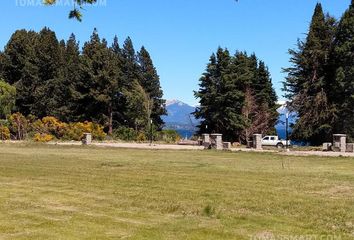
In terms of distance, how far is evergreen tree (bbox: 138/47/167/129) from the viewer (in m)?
70.4

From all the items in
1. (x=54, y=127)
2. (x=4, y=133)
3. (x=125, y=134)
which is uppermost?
(x=54, y=127)

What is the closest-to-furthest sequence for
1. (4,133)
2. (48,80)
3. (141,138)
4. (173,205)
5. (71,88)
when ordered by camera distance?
(173,205)
(4,133)
(141,138)
(71,88)
(48,80)

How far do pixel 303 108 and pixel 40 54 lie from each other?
3497 centimetres

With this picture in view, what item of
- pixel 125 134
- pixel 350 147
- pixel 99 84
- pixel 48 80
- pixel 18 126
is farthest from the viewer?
pixel 48 80

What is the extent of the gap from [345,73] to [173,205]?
39.1 meters

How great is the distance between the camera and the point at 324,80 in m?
49.5

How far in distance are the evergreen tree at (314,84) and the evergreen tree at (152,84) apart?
2340cm

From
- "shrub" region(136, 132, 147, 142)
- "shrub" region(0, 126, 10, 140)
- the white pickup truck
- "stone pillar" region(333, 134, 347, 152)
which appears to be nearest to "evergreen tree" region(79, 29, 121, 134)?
"shrub" region(136, 132, 147, 142)

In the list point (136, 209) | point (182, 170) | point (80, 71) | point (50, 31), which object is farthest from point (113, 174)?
point (50, 31)

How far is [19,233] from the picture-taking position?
8070 mm

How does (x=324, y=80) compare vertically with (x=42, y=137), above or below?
above

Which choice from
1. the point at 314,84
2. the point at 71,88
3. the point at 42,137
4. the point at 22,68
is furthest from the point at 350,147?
the point at 22,68

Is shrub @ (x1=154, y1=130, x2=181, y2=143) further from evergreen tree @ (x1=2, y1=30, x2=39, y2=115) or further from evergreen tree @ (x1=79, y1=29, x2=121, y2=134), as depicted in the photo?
evergreen tree @ (x1=2, y1=30, x2=39, y2=115)

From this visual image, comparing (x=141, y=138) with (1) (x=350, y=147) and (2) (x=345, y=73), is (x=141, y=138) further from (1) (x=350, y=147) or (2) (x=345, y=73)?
(1) (x=350, y=147)
